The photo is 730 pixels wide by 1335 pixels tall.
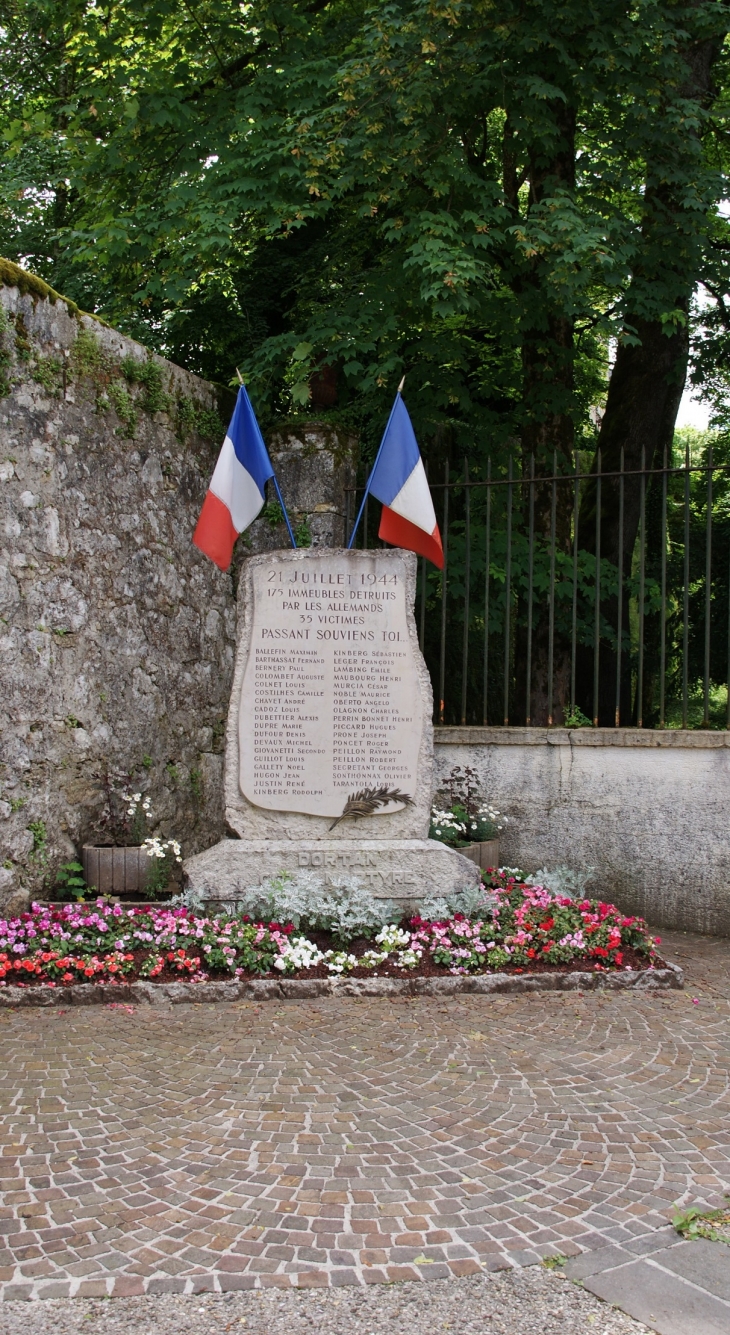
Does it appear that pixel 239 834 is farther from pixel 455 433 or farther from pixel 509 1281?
pixel 455 433

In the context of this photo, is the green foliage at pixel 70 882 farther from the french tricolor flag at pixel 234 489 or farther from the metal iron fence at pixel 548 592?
the metal iron fence at pixel 548 592

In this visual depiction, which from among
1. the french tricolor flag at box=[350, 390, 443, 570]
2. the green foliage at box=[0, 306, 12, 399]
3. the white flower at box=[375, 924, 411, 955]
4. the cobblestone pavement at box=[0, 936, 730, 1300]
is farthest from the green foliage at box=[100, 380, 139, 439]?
the cobblestone pavement at box=[0, 936, 730, 1300]

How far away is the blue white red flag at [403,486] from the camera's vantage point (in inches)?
236

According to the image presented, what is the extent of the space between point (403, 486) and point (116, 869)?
2.80m

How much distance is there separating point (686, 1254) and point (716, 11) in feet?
24.5

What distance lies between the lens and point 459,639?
32.7 ft

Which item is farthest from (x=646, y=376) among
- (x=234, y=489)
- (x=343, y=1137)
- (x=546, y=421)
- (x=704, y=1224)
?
(x=704, y=1224)

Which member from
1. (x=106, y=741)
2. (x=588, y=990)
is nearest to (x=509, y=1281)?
(x=588, y=990)

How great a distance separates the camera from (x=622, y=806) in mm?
6406

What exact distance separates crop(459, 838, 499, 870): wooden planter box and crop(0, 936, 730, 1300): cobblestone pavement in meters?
1.57

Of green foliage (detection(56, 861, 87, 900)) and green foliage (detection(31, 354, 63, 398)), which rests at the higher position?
green foliage (detection(31, 354, 63, 398))

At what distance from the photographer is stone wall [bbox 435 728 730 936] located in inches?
244

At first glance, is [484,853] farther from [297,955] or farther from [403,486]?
[403,486]

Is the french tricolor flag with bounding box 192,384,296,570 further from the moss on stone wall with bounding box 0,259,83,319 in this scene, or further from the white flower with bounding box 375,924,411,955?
the white flower with bounding box 375,924,411,955
